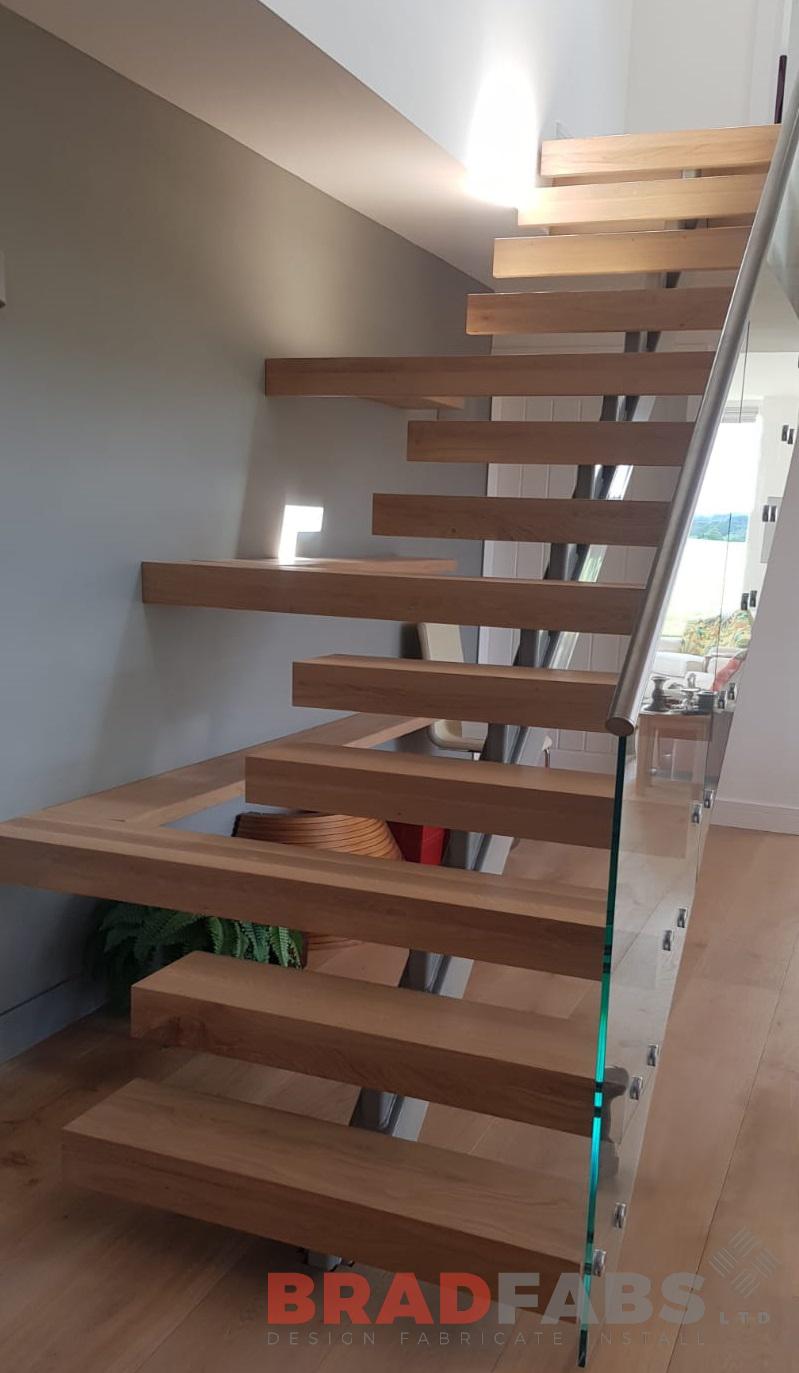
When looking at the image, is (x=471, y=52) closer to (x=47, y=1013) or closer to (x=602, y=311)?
(x=602, y=311)

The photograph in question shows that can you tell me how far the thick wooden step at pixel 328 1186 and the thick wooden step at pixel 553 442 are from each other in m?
1.68

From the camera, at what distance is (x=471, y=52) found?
378 centimetres

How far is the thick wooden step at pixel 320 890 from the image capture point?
Answer: 2273mm

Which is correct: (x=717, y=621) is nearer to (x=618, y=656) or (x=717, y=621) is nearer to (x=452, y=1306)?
(x=452, y=1306)

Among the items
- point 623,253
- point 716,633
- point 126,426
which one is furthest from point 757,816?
point 126,426

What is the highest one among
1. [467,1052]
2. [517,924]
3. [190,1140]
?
[517,924]

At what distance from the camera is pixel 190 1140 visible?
2.23 metres

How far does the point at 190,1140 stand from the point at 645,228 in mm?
3192

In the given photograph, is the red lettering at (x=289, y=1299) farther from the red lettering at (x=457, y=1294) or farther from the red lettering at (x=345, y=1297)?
the red lettering at (x=457, y=1294)

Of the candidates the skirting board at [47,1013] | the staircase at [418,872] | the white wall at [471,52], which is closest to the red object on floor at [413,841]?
the staircase at [418,872]

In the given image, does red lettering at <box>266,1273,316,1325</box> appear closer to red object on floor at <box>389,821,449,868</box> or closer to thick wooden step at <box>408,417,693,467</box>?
thick wooden step at <box>408,417,693,467</box>

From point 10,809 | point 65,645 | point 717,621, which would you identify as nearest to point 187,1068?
point 10,809

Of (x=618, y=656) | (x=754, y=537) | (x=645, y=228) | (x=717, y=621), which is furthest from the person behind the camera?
(x=618, y=656)

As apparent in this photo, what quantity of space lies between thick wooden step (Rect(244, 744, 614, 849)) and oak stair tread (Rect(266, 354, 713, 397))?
1145 millimetres
